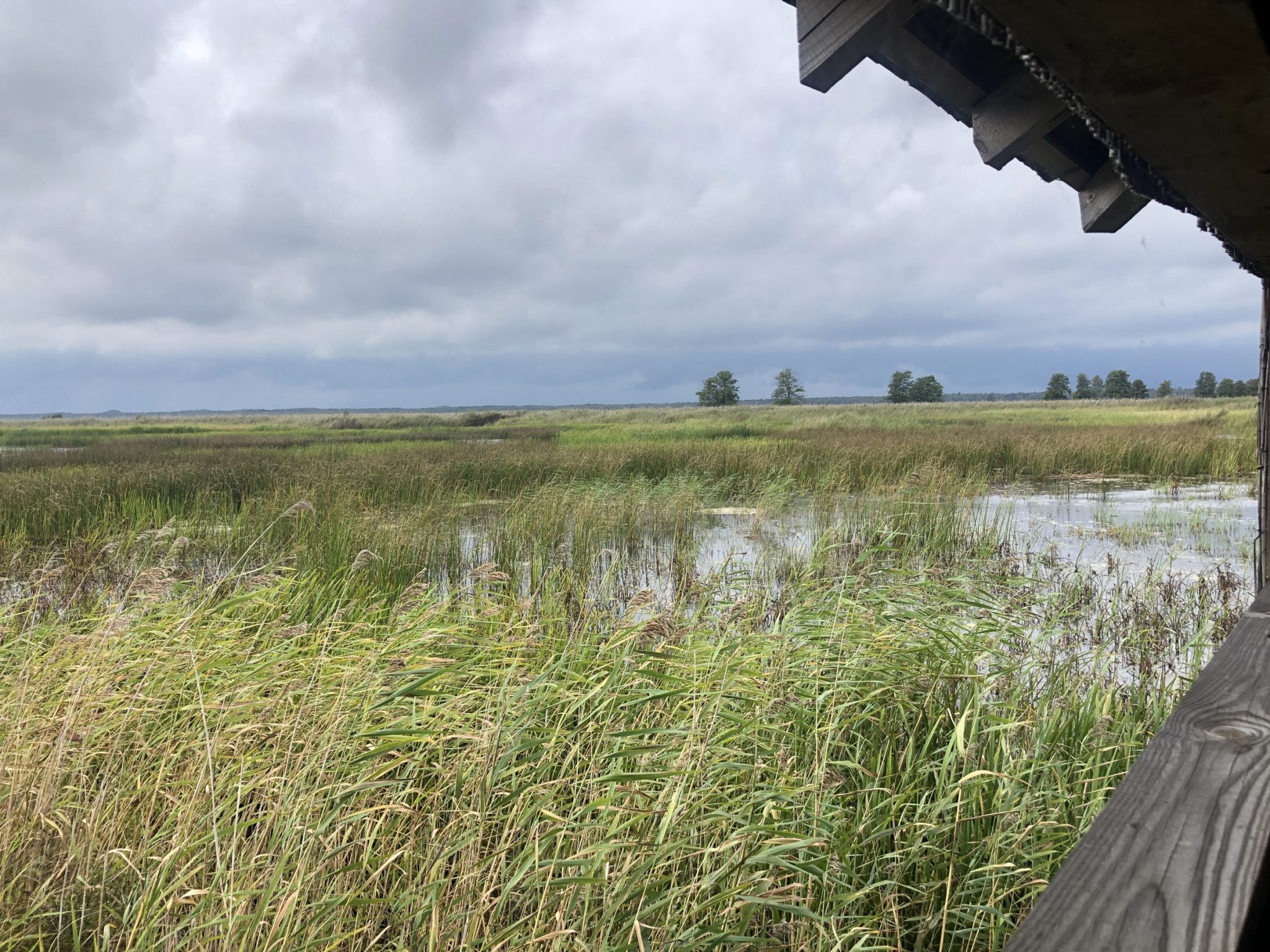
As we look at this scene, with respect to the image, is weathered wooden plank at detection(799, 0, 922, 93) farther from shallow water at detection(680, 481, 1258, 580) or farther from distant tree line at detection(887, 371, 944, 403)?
distant tree line at detection(887, 371, 944, 403)

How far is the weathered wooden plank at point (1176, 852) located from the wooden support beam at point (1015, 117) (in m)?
0.96

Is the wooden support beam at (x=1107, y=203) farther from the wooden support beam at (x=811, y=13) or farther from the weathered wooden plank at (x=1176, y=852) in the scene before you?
the weathered wooden plank at (x=1176, y=852)

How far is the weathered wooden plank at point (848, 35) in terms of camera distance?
0.97m

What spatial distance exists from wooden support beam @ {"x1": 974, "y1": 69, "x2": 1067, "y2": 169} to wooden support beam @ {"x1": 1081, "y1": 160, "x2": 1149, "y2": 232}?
355mm

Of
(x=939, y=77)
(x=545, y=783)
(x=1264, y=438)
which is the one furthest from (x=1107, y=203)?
(x=545, y=783)

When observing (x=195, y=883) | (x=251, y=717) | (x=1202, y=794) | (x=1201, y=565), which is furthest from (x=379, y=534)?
(x=1201, y=565)

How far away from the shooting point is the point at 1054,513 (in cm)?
1118

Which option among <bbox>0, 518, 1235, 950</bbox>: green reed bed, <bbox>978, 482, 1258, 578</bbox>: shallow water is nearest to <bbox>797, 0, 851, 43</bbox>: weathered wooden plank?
<bbox>0, 518, 1235, 950</bbox>: green reed bed

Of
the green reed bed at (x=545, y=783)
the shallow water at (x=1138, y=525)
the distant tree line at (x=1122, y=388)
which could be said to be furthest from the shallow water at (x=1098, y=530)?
the distant tree line at (x=1122, y=388)

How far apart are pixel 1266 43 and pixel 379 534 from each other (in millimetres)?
7378

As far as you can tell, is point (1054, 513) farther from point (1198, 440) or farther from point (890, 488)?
point (1198, 440)

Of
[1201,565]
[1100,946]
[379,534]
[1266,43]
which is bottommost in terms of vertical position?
[1201,565]

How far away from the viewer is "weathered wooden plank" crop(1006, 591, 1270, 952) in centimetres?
65

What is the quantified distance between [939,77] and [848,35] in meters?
0.34
